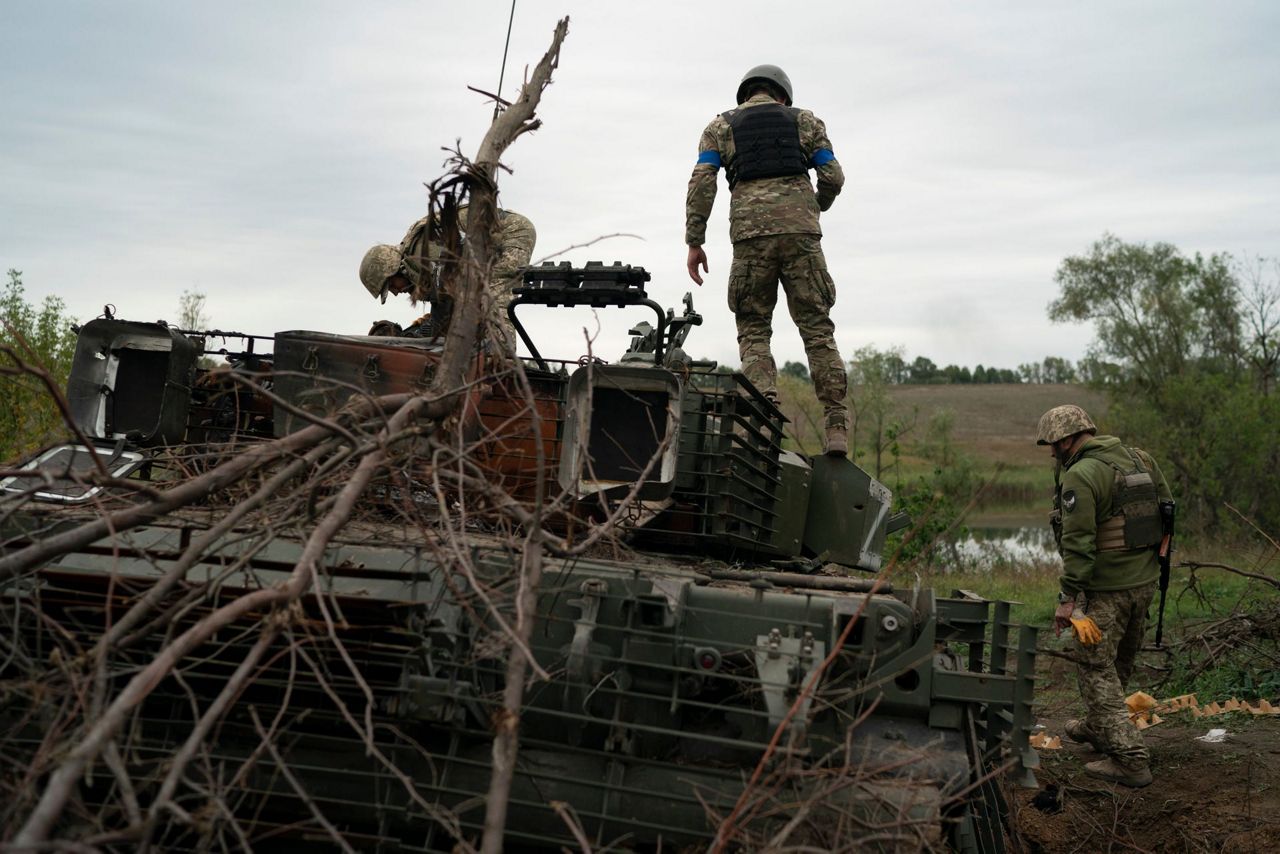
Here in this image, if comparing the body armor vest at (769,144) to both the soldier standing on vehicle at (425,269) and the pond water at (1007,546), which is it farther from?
the pond water at (1007,546)

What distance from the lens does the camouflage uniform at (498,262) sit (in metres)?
4.64

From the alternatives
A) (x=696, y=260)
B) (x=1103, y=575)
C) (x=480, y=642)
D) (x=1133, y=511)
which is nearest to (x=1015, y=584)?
(x=1103, y=575)

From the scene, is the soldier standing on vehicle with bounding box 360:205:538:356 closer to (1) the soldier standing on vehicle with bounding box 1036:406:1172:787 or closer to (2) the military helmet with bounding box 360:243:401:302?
(2) the military helmet with bounding box 360:243:401:302

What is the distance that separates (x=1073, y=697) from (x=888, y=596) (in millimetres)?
5809

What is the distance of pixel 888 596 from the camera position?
4621 millimetres

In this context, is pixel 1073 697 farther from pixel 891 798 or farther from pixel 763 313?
pixel 891 798

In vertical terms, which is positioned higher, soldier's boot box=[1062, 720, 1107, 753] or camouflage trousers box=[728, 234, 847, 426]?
camouflage trousers box=[728, 234, 847, 426]

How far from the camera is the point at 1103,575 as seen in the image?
7.29m

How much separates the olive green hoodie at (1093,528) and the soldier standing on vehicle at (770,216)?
4.68 feet

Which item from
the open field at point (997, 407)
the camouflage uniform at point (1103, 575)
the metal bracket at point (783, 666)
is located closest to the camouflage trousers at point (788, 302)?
the camouflage uniform at point (1103, 575)

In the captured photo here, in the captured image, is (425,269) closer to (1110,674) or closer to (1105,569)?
(1105,569)

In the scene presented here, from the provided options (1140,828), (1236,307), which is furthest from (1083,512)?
(1236,307)

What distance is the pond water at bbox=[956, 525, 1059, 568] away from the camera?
20.8m

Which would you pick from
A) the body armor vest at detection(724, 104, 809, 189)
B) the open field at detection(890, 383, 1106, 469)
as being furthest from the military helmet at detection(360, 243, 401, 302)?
the open field at detection(890, 383, 1106, 469)
